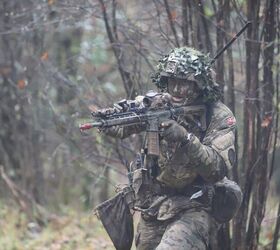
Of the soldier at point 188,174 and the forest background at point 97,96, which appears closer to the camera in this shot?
the soldier at point 188,174

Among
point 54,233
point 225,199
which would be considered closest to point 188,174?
point 225,199

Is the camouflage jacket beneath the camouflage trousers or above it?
above

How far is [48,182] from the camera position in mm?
12578

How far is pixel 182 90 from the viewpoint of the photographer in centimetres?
593

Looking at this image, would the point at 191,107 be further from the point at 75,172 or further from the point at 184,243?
the point at 75,172

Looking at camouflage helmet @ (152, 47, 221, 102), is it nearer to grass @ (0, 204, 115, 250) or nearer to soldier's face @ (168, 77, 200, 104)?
soldier's face @ (168, 77, 200, 104)

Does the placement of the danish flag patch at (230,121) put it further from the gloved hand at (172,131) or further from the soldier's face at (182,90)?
the gloved hand at (172,131)

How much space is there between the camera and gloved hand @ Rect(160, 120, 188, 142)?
214 inches

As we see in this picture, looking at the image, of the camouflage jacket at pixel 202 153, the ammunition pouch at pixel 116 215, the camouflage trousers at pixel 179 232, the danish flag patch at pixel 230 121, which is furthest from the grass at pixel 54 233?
the danish flag patch at pixel 230 121

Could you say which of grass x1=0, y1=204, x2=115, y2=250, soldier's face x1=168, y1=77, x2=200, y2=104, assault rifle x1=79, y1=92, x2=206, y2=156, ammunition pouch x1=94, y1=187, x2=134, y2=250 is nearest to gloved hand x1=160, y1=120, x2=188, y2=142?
assault rifle x1=79, y1=92, x2=206, y2=156

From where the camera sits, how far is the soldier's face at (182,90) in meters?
5.92

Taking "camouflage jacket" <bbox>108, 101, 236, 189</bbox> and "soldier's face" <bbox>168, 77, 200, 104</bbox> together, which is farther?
"soldier's face" <bbox>168, 77, 200, 104</bbox>

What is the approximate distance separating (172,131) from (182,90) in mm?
575

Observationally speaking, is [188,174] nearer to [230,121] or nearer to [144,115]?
[230,121]
